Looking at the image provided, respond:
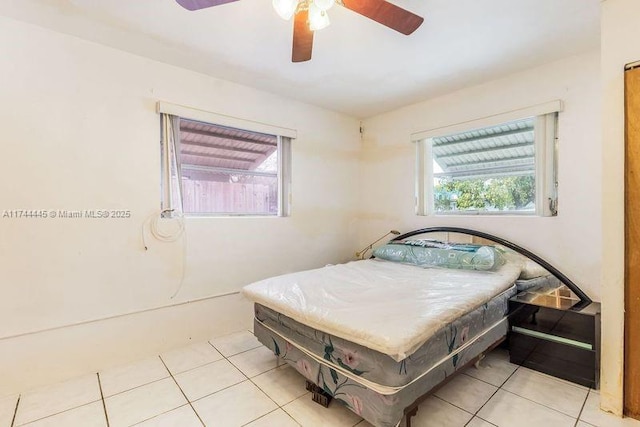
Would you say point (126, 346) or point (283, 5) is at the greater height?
point (283, 5)

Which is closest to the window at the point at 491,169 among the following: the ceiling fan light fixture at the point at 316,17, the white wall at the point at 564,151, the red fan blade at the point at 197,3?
the white wall at the point at 564,151

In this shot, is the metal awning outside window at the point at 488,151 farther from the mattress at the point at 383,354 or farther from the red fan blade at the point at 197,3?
the red fan blade at the point at 197,3

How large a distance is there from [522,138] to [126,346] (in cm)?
398

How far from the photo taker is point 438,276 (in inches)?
99.3

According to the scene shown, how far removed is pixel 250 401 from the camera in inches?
74.7

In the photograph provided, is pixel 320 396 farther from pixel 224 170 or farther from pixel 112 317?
pixel 224 170

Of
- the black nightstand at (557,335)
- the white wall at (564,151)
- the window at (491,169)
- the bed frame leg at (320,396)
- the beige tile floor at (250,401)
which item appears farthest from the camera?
the window at (491,169)

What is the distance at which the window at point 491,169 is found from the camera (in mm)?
2695

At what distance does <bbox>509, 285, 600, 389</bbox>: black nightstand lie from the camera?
6.58 feet

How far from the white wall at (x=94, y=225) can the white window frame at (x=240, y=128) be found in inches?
2.9

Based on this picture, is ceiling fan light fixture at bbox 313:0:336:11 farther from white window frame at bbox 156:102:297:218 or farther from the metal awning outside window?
the metal awning outside window

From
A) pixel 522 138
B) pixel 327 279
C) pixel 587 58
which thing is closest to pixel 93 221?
pixel 327 279

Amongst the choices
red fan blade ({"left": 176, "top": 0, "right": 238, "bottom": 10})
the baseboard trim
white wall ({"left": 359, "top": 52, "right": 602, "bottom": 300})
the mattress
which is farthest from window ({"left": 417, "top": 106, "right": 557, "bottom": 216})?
red fan blade ({"left": 176, "top": 0, "right": 238, "bottom": 10})

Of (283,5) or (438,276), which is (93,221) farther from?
(438,276)
